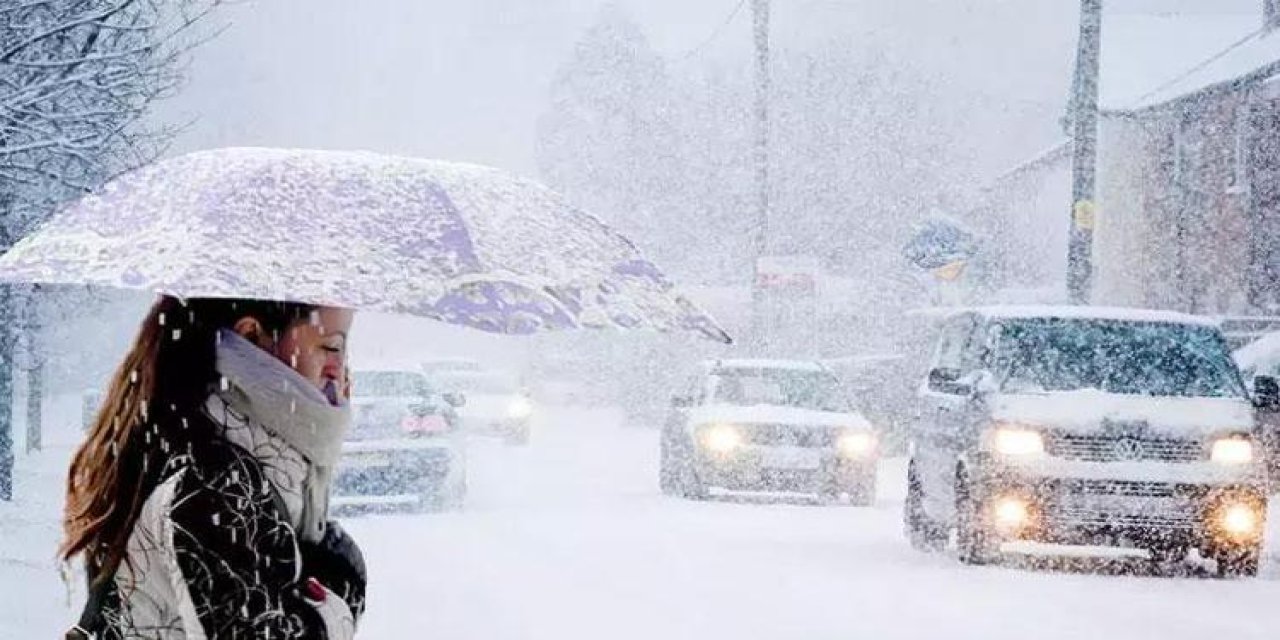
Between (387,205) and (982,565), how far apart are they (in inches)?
445

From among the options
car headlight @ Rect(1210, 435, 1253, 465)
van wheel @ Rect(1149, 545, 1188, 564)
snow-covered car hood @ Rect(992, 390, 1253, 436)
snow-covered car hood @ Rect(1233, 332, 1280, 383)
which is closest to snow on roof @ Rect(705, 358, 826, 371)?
snow-covered car hood @ Rect(1233, 332, 1280, 383)

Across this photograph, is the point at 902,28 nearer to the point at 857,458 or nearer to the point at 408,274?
the point at 857,458

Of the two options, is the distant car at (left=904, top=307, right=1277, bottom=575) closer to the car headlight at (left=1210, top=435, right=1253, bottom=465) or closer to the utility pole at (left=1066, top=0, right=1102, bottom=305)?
the car headlight at (left=1210, top=435, right=1253, bottom=465)

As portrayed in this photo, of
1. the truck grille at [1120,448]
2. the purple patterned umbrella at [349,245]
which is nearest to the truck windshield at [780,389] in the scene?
the truck grille at [1120,448]

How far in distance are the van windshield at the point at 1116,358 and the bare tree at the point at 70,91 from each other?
6.49 meters

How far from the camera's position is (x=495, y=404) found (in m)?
34.5

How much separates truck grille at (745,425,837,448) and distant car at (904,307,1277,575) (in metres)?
5.10

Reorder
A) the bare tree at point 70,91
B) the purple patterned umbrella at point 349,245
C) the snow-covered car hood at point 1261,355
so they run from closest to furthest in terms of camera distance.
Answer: the purple patterned umbrella at point 349,245, the bare tree at point 70,91, the snow-covered car hood at point 1261,355

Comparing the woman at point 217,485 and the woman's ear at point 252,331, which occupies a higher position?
the woman's ear at point 252,331

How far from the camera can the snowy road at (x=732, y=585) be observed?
10859mm

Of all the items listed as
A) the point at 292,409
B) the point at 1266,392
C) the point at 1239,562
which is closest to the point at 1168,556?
the point at 1239,562

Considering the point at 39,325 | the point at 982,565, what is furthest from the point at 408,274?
the point at 39,325

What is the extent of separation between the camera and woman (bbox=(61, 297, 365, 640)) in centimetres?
263

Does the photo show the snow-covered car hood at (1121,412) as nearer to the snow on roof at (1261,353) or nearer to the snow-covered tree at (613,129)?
the snow on roof at (1261,353)
